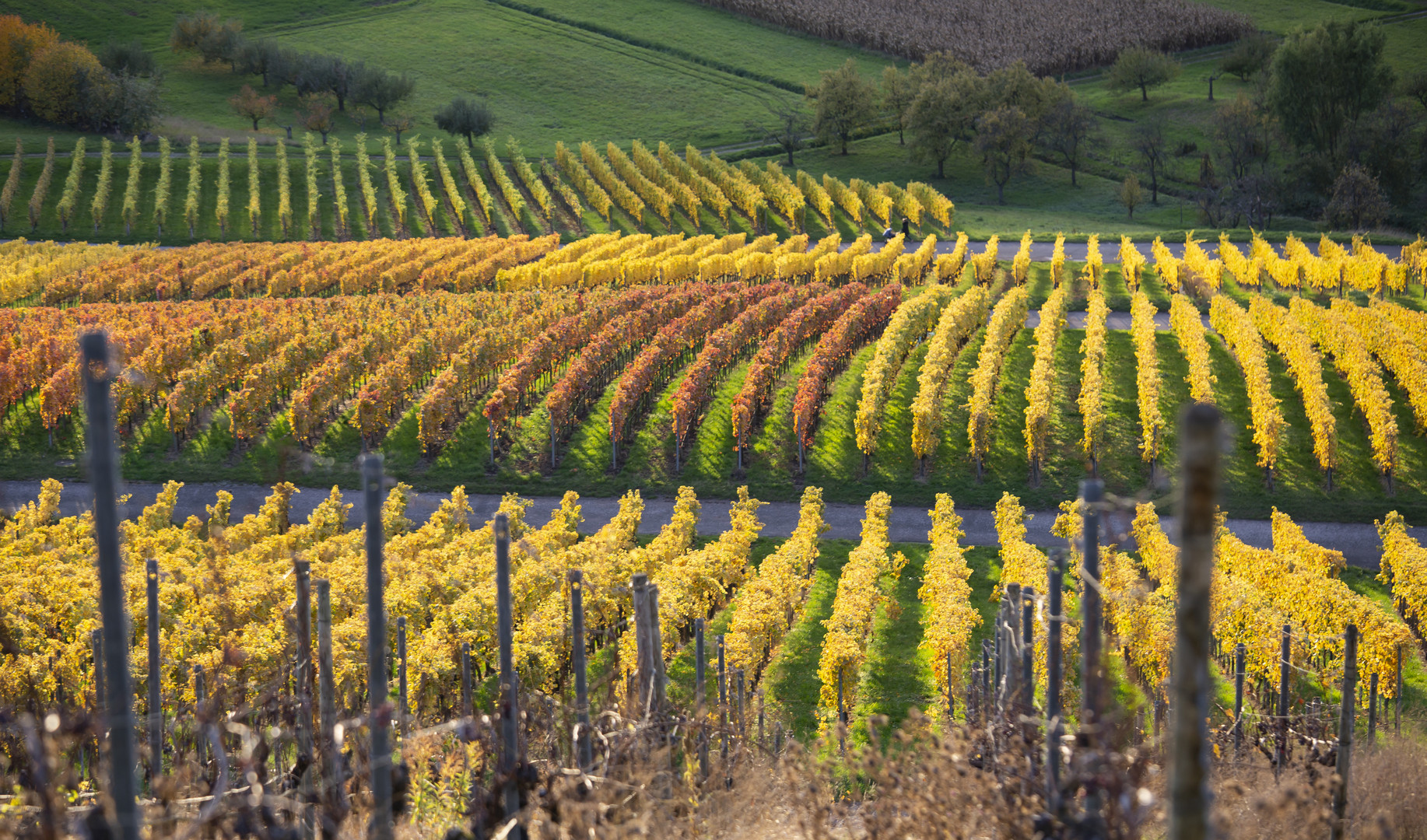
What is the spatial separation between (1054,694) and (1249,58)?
4057 inches

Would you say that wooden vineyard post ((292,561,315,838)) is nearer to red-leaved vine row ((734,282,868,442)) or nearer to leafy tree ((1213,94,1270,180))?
red-leaved vine row ((734,282,868,442))

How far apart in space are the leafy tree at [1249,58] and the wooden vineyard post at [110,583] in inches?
4128

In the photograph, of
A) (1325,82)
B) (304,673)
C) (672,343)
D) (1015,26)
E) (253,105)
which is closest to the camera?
(304,673)

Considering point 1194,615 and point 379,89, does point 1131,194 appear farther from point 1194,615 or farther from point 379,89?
point 1194,615

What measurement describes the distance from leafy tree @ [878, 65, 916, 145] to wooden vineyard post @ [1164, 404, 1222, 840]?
81.3 metres

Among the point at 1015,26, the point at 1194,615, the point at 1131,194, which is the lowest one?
the point at 1131,194

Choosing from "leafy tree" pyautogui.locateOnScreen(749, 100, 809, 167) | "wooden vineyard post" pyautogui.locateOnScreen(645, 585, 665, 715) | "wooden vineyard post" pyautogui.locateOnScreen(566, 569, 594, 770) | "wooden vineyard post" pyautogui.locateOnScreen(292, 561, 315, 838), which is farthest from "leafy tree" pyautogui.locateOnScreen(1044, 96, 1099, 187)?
"wooden vineyard post" pyautogui.locateOnScreen(292, 561, 315, 838)

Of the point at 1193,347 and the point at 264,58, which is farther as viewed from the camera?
the point at 264,58

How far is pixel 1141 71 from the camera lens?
304 ft

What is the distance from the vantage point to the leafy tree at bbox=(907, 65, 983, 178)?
7712cm

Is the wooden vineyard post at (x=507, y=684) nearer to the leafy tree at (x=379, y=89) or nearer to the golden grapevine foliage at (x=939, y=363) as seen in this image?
the golden grapevine foliage at (x=939, y=363)

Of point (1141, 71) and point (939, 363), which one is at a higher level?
point (1141, 71)

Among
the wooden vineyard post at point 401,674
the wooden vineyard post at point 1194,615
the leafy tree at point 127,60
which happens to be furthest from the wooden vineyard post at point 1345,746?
the leafy tree at point 127,60

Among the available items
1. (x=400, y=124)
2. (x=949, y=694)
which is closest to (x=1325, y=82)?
(x=400, y=124)
